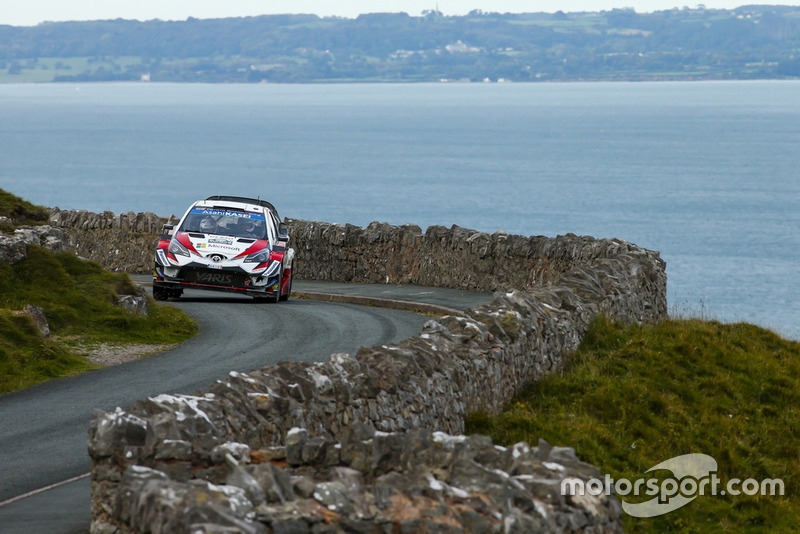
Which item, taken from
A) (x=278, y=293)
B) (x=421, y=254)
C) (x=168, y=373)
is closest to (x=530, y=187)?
A: (x=421, y=254)

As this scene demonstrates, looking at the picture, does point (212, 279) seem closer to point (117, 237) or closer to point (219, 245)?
point (219, 245)

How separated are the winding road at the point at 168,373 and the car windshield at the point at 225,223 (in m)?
1.61

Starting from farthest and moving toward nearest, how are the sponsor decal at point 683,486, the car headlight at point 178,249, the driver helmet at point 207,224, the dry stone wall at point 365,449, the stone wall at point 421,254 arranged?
the driver helmet at point 207,224 → the car headlight at point 178,249 → the stone wall at point 421,254 → the sponsor decal at point 683,486 → the dry stone wall at point 365,449

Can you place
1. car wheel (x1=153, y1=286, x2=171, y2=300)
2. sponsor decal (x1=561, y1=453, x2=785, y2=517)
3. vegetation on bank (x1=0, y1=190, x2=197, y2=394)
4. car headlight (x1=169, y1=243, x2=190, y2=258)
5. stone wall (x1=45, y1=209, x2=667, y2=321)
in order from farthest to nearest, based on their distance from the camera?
car wheel (x1=153, y1=286, x2=171, y2=300), car headlight (x1=169, y1=243, x2=190, y2=258), stone wall (x1=45, y1=209, x2=667, y2=321), vegetation on bank (x1=0, y1=190, x2=197, y2=394), sponsor decal (x1=561, y1=453, x2=785, y2=517)

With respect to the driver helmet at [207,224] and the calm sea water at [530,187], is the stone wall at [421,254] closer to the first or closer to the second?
the driver helmet at [207,224]

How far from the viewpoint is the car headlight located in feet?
71.3

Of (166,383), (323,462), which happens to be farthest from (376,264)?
(323,462)

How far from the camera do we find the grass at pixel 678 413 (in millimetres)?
10609

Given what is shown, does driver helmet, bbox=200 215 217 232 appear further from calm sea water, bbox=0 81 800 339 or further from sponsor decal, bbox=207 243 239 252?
calm sea water, bbox=0 81 800 339

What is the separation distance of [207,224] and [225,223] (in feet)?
1.28

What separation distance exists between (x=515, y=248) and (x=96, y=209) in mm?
83708

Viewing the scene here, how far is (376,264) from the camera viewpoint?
28.0 meters

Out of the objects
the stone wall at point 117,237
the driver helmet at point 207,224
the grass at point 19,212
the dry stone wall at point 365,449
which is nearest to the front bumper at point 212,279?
the driver helmet at point 207,224

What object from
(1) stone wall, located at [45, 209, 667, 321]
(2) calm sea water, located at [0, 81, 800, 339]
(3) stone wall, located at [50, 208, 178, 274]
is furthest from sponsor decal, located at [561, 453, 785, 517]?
(2) calm sea water, located at [0, 81, 800, 339]
